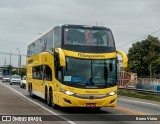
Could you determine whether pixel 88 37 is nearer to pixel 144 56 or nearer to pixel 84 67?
pixel 84 67

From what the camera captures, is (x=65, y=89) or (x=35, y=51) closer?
(x=65, y=89)

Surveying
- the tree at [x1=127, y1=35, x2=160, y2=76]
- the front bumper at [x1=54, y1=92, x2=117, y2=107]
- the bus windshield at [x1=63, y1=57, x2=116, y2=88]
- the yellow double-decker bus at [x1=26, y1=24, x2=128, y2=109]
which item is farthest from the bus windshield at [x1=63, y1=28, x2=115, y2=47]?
the tree at [x1=127, y1=35, x2=160, y2=76]

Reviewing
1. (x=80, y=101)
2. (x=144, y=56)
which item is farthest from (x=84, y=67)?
(x=144, y=56)

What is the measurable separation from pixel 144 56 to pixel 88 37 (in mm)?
56603

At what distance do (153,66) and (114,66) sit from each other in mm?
52468

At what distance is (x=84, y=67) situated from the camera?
17578 millimetres

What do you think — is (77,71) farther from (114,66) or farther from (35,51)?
(35,51)

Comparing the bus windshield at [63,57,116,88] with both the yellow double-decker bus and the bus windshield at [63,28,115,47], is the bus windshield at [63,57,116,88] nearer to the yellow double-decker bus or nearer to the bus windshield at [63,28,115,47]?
the yellow double-decker bus

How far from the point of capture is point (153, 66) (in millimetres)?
69250

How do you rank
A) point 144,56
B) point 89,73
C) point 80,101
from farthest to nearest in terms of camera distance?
point 144,56
point 89,73
point 80,101

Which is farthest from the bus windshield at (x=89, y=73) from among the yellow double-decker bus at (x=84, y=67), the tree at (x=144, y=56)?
the tree at (x=144, y=56)

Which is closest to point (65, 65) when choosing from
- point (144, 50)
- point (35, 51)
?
point (35, 51)

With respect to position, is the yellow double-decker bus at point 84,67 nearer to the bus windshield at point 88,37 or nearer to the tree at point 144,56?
the bus windshield at point 88,37

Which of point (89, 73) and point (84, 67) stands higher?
point (84, 67)
